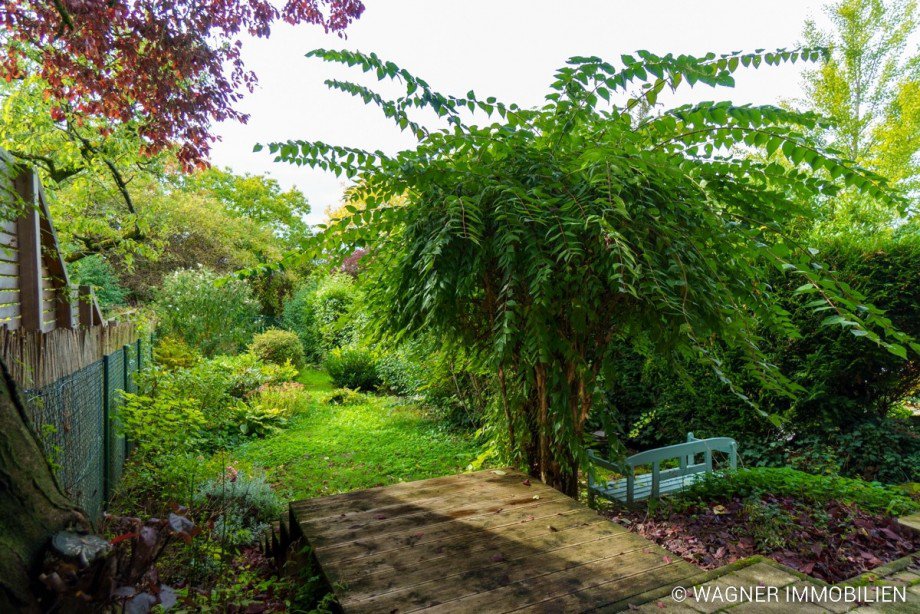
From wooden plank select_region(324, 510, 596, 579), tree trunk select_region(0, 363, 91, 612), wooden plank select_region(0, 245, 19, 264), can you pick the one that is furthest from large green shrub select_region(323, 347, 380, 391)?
tree trunk select_region(0, 363, 91, 612)

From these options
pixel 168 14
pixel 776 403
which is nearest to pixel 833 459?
pixel 776 403

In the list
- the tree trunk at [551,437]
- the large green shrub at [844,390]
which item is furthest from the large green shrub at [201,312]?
the tree trunk at [551,437]

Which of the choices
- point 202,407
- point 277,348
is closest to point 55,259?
point 202,407

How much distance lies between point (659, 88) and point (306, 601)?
115 inches

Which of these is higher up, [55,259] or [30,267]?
[55,259]

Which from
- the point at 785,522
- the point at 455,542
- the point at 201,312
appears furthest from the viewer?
the point at 201,312

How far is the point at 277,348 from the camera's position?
12070 mm

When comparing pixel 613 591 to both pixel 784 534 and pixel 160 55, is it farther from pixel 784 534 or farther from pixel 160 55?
pixel 160 55

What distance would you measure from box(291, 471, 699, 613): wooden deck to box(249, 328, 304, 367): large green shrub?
370 inches

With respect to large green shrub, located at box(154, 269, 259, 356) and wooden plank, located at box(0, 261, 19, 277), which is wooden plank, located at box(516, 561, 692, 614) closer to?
wooden plank, located at box(0, 261, 19, 277)

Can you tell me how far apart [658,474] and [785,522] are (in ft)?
2.90

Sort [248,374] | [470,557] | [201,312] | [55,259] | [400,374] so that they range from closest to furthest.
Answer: [470,557]
[55,259]
[400,374]
[248,374]
[201,312]

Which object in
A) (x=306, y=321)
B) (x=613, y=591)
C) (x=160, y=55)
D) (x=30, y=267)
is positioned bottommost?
(x=613, y=591)

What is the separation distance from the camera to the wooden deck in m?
Result: 2.04
